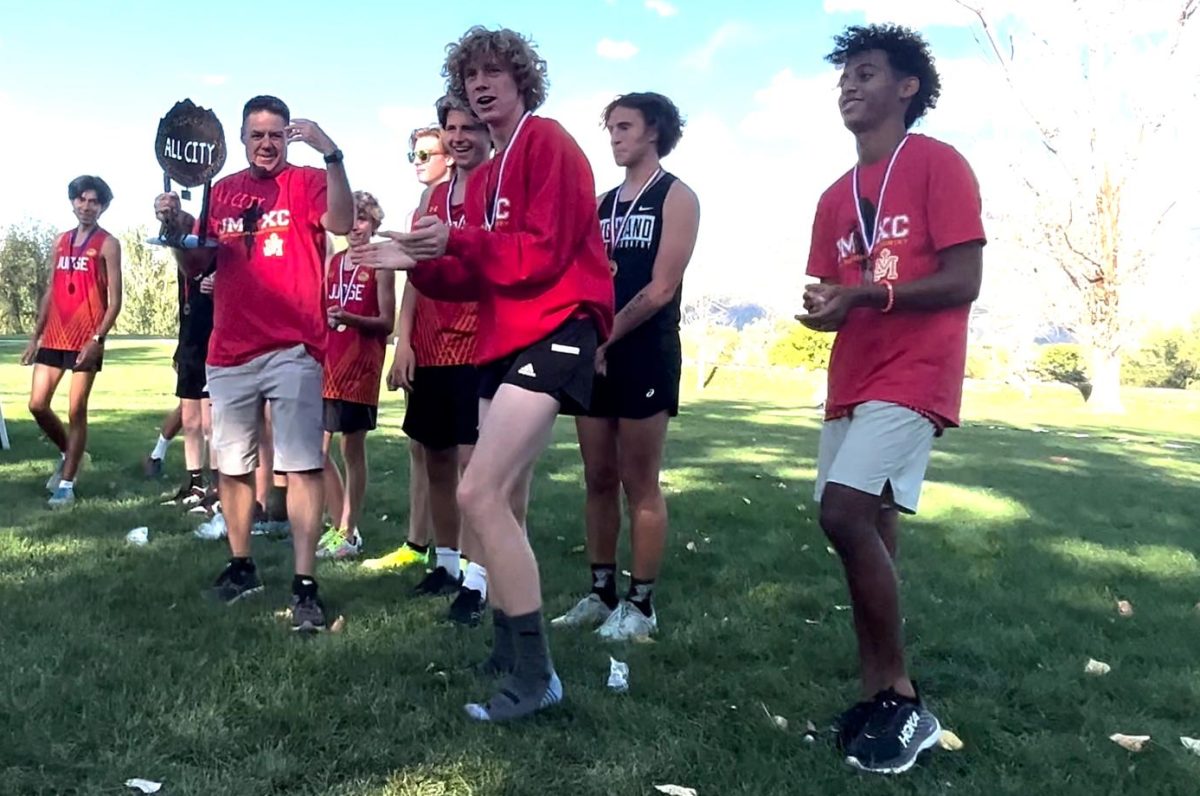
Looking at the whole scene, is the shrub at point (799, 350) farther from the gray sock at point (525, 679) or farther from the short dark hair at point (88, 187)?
the gray sock at point (525, 679)

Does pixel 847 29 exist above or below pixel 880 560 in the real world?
above

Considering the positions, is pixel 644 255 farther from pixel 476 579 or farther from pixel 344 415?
pixel 344 415

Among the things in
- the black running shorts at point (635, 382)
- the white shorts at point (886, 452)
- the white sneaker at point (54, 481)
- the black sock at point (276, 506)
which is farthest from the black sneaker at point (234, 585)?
the white sneaker at point (54, 481)

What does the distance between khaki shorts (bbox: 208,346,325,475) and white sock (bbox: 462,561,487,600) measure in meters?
0.79

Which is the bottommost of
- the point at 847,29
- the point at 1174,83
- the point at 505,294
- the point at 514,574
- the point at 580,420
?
the point at 514,574

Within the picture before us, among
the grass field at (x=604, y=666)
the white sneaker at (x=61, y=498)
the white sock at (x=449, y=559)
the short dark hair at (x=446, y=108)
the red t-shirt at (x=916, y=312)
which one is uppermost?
the short dark hair at (x=446, y=108)

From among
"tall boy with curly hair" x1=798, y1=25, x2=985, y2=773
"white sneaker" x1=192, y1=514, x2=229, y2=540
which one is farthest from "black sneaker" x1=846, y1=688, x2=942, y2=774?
"white sneaker" x1=192, y1=514, x2=229, y2=540

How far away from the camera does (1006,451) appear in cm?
1383

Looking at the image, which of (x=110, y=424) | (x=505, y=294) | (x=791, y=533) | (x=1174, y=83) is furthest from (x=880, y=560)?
(x=1174, y=83)

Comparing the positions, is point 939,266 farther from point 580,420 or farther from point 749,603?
point 749,603

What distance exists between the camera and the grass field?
310cm

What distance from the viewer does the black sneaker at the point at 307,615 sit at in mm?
4273

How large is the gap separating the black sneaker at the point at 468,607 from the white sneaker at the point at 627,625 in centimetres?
51

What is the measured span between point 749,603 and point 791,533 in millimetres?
1904
